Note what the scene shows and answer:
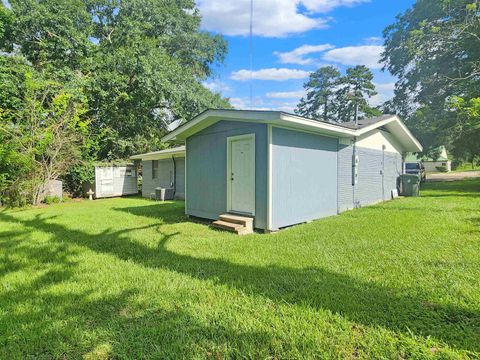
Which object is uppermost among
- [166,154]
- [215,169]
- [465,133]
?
[465,133]

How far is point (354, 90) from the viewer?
109 ft

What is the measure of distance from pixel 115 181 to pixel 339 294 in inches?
591

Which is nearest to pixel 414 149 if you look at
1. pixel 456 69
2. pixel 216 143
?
pixel 456 69

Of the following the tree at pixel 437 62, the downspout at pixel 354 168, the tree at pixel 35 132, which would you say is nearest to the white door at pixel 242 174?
the downspout at pixel 354 168

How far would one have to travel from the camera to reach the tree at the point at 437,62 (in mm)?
15586

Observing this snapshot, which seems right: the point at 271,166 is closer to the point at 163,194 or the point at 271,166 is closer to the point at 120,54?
the point at 163,194

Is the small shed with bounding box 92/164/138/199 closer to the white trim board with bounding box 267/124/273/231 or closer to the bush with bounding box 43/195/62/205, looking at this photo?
the bush with bounding box 43/195/62/205

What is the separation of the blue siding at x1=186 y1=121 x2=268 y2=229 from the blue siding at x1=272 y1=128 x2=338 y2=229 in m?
0.27

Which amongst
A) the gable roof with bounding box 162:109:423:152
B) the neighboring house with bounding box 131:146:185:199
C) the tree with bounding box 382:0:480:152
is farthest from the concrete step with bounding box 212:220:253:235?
the tree with bounding box 382:0:480:152

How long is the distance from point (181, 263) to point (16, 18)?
53.9ft

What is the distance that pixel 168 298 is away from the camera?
123 inches

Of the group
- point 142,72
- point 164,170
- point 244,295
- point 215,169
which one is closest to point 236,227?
point 215,169

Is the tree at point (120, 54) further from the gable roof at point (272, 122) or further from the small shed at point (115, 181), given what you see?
the gable roof at point (272, 122)

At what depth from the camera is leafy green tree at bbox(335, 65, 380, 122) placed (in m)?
32.1
